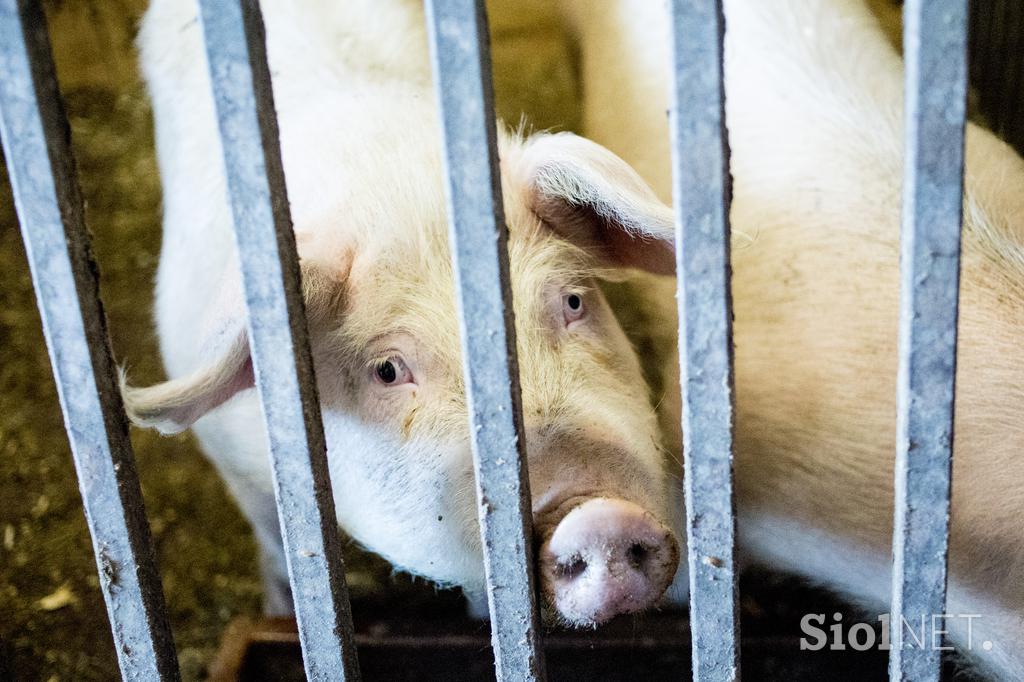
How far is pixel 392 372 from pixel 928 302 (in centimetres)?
96

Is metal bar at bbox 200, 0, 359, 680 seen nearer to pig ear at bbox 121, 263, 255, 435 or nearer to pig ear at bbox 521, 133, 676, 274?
pig ear at bbox 121, 263, 255, 435

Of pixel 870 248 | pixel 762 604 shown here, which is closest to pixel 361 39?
pixel 870 248

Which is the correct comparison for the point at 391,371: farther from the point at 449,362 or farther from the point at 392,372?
the point at 449,362

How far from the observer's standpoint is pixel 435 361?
1804 millimetres

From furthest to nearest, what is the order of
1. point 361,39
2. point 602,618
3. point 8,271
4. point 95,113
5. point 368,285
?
point 95,113 < point 8,271 < point 361,39 < point 368,285 < point 602,618

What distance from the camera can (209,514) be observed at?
317 cm

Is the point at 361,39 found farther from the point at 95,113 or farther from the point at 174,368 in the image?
the point at 95,113

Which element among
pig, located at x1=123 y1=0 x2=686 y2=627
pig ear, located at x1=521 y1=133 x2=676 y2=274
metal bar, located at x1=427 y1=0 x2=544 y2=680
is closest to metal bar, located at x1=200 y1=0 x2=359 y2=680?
metal bar, located at x1=427 y1=0 x2=544 y2=680

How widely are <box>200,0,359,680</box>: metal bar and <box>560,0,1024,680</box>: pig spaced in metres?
0.70

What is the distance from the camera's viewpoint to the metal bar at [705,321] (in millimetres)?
1104

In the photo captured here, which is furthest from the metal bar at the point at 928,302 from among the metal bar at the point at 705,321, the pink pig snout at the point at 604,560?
the pink pig snout at the point at 604,560

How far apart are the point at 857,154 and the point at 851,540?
2.73ft

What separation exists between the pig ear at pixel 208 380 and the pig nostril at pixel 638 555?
0.70 meters

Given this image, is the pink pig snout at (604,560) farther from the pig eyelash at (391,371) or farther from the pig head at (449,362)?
the pig eyelash at (391,371)
